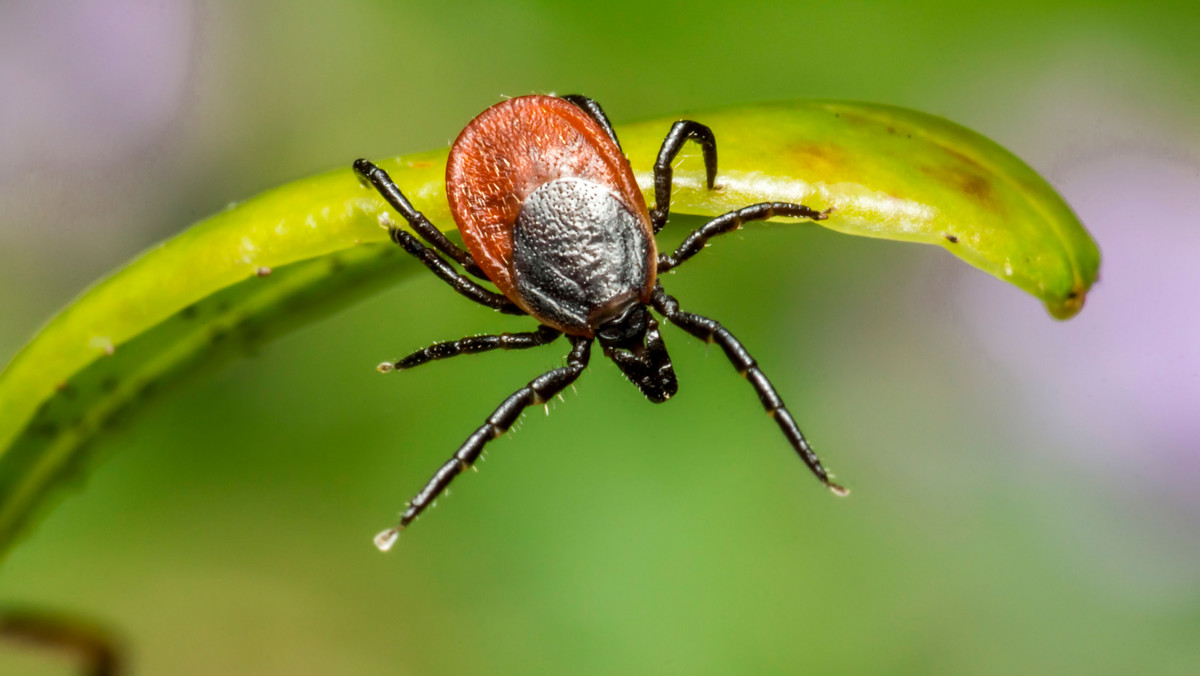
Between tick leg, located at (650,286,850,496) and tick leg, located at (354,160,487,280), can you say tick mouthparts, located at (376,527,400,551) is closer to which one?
tick leg, located at (354,160,487,280)

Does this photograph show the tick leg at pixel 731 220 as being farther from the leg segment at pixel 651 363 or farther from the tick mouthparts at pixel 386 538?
the tick mouthparts at pixel 386 538

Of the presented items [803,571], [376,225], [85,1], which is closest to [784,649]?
[803,571]

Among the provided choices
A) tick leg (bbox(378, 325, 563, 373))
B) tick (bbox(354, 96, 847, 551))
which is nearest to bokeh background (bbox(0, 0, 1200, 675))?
tick leg (bbox(378, 325, 563, 373))

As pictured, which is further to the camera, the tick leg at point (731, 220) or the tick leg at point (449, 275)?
the tick leg at point (449, 275)

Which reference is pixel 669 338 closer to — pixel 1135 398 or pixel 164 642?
pixel 1135 398

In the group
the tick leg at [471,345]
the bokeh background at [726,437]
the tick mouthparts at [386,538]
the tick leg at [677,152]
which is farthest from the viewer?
the bokeh background at [726,437]

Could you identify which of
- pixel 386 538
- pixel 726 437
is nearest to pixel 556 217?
pixel 386 538

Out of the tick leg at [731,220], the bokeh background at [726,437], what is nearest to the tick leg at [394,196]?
the tick leg at [731,220]
